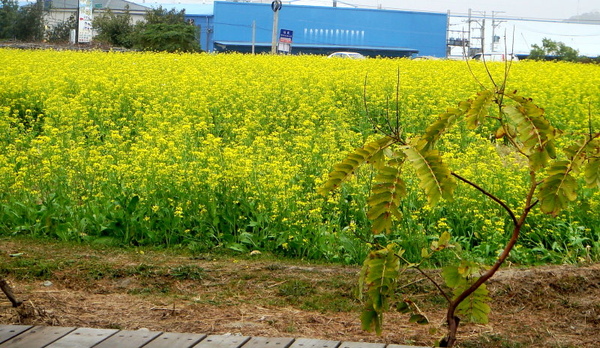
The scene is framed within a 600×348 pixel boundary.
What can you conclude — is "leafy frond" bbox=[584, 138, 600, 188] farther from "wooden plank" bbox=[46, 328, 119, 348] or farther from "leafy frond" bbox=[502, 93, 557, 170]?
"wooden plank" bbox=[46, 328, 119, 348]

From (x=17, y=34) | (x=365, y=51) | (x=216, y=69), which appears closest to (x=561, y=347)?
(x=216, y=69)

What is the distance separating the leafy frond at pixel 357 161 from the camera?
2920 mm

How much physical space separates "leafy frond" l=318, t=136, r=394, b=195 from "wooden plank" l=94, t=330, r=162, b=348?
2.58 feet

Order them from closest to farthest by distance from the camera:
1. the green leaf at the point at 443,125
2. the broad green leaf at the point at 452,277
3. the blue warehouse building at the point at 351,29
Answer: the green leaf at the point at 443,125, the broad green leaf at the point at 452,277, the blue warehouse building at the point at 351,29

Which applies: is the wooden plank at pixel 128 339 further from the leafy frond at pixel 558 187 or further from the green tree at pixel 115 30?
the green tree at pixel 115 30

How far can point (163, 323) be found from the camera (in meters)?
3.90

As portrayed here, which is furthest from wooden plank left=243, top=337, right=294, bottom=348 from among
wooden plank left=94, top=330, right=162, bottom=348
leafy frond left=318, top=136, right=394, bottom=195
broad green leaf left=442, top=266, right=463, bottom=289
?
broad green leaf left=442, top=266, right=463, bottom=289

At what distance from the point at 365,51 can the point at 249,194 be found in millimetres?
63877

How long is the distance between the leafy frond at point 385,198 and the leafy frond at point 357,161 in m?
0.07

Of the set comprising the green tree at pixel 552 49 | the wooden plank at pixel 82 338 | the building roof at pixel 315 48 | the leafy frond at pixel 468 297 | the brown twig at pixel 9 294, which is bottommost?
the brown twig at pixel 9 294

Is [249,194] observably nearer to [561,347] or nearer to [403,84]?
[561,347]

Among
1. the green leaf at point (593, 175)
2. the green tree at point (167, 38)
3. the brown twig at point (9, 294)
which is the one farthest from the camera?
the green tree at point (167, 38)

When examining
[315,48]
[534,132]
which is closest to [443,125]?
[534,132]

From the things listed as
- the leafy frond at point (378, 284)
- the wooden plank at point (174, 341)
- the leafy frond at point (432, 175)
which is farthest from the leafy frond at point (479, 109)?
the wooden plank at point (174, 341)
